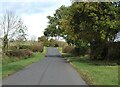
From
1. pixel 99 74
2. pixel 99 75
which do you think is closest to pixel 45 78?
pixel 99 75

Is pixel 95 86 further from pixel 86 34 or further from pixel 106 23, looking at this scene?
pixel 86 34

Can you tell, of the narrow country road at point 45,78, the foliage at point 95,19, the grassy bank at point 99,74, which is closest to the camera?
the grassy bank at point 99,74

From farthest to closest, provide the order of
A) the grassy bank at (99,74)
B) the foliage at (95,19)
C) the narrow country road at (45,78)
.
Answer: the foliage at (95,19), the narrow country road at (45,78), the grassy bank at (99,74)

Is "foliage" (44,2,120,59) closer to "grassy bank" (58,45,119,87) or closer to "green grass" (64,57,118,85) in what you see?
"grassy bank" (58,45,119,87)

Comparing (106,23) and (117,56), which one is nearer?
(106,23)

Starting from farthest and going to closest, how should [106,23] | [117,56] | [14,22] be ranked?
[14,22]
[117,56]
[106,23]

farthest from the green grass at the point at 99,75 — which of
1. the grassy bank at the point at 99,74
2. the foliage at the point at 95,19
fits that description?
the foliage at the point at 95,19

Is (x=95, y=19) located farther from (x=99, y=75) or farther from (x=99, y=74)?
(x=99, y=75)

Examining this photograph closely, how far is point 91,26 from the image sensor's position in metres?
31.8

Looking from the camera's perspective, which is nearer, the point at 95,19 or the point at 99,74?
the point at 99,74

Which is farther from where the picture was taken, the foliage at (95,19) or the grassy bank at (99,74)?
the foliage at (95,19)

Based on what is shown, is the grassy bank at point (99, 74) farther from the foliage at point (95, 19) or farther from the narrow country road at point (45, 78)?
the foliage at point (95, 19)

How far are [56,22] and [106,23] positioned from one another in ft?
171

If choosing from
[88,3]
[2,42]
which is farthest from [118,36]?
[2,42]
